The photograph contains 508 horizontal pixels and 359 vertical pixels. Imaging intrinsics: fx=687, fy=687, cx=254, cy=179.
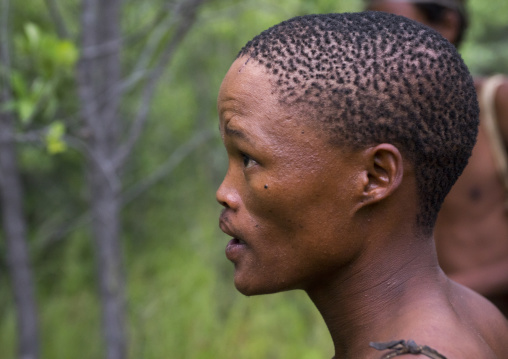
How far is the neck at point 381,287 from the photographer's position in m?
1.54

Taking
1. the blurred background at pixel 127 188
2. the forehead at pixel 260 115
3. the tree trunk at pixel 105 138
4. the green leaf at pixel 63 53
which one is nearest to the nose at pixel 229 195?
the forehead at pixel 260 115

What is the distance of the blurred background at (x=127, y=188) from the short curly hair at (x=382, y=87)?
1.62m

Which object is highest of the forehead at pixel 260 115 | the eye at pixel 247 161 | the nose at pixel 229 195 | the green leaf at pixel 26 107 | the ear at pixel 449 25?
the green leaf at pixel 26 107

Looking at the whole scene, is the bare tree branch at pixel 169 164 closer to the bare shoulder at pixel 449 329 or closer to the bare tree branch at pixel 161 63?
the bare tree branch at pixel 161 63

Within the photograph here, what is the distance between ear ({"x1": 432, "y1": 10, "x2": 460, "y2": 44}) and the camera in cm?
317

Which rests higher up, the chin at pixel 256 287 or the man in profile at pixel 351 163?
the man in profile at pixel 351 163

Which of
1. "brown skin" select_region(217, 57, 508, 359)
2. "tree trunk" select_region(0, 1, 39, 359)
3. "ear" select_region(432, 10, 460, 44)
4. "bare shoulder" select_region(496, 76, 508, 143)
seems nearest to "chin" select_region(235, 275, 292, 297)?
"brown skin" select_region(217, 57, 508, 359)

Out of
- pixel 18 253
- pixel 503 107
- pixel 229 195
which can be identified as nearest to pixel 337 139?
pixel 229 195

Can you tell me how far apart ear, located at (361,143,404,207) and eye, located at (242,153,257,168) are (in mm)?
253

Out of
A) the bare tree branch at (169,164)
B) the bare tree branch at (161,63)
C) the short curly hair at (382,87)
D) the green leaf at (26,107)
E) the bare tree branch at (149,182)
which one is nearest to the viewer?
the short curly hair at (382,87)

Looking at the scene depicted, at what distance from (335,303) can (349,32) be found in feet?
2.06

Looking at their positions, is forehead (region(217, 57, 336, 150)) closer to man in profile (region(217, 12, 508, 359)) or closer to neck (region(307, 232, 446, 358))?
man in profile (region(217, 12, 508, 359))

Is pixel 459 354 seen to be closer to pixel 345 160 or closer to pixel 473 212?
pixel 345 160

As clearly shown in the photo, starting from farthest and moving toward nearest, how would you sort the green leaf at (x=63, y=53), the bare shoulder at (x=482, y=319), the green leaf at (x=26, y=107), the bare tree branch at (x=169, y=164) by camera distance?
the bare tree branch at (x=169, y=164)
the green leaf at (x=63, y=53)
the green leaf at (x=26, y=107)
the bare shoulder at (x=482, y=319)
